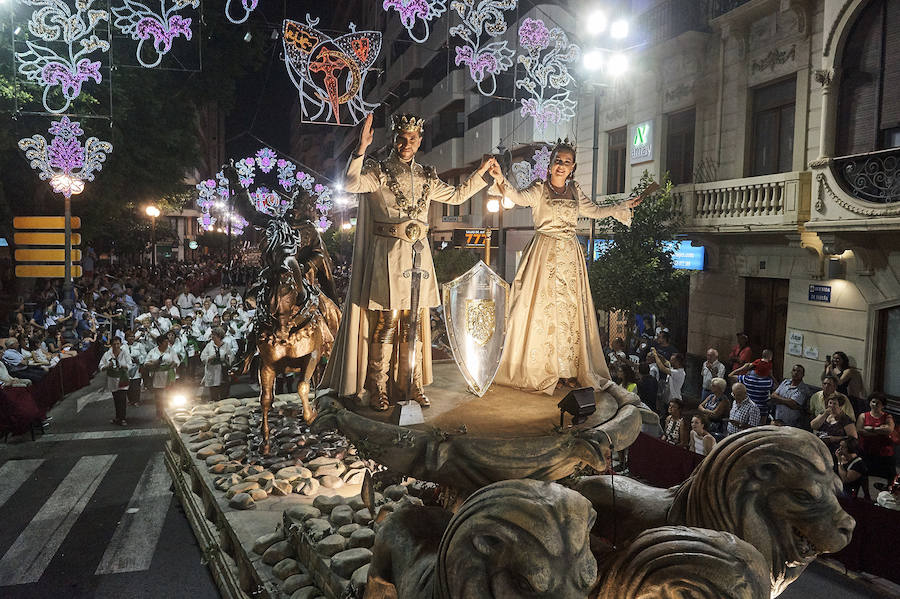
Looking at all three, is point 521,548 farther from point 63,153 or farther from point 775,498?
point 63,153

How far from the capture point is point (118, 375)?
13.2 metres

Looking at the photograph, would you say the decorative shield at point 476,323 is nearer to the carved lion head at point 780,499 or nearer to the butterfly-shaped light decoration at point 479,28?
the carved lion head at point 780,499

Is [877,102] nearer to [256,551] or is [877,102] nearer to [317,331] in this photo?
[317,331]

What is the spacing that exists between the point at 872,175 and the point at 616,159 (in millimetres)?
9551

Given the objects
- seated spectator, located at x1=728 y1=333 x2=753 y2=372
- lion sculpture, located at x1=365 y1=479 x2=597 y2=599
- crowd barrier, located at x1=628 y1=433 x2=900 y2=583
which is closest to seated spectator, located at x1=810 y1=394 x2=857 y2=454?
crowd barrier, located at x1=628 y1=433 x2=900 y2=583

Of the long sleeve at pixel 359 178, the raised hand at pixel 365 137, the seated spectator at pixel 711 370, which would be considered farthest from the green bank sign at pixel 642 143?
the raised hand at pixel 365 137

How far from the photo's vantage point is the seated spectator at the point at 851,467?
778cm

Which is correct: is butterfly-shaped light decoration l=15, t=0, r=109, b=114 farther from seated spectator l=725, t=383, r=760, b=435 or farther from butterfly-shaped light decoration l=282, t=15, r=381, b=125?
seated spectator l=725, t=383, r=760, b=435

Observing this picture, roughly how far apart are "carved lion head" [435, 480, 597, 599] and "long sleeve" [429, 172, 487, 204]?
3.20 m

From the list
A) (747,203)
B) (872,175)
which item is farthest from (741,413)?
(747,203)

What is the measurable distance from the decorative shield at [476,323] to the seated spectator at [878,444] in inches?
224

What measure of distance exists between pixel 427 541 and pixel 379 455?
2.87 feet

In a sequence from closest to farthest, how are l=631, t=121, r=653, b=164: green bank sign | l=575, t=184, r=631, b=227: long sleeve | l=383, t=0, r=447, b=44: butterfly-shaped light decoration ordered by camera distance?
1. l=575, t=184, r=631, b=227: long sleeve
2. l=383, t=0, r=447, b=44: butterfly-shaped light decoration
3. l=631, t=121, r=653, b=164: green bank sign

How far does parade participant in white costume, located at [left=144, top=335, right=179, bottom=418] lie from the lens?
14.1 m
